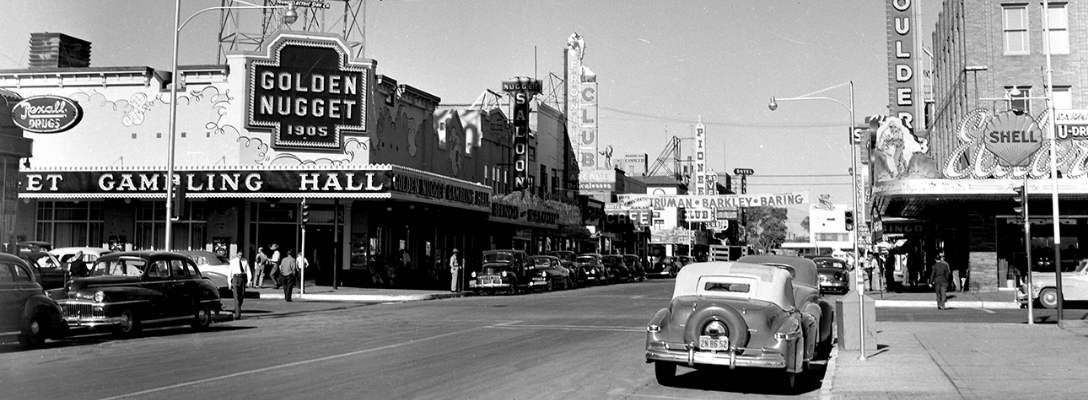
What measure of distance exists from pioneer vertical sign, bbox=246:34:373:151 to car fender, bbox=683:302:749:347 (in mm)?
30394

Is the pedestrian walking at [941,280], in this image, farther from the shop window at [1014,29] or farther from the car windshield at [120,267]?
the car windshield at [120,267]

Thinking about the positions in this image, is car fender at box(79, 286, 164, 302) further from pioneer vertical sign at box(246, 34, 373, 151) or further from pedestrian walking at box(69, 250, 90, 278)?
pioneer vertical sign at box(246, 34, 373, 151)

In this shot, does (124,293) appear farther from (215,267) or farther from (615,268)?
(615,268)

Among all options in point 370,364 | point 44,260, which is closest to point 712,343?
point 370,364

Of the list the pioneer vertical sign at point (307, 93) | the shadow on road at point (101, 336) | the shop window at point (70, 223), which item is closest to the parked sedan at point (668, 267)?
the pioneer vertical sign at point (307, 93)

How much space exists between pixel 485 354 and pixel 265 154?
88.0ft

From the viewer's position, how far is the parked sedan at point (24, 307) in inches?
635

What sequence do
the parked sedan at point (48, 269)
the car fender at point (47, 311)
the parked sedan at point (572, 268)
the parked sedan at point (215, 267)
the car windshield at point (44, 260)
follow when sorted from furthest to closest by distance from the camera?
the parked sedan at point (572, 268)
the parked sedan at point (215, 267)
the car windshield at point (44, 260)
the parked sedan at point (48, 269)
the car fender at point (47, 311)

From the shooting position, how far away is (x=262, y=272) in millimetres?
38844

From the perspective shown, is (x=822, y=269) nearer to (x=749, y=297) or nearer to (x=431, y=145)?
(x=431, y=145)

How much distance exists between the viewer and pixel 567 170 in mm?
71625

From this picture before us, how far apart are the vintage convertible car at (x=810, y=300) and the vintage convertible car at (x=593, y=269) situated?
3205 centimetres

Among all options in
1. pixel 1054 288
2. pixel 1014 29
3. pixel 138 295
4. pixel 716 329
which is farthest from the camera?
pixel 1014 29

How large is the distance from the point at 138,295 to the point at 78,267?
646 cm
